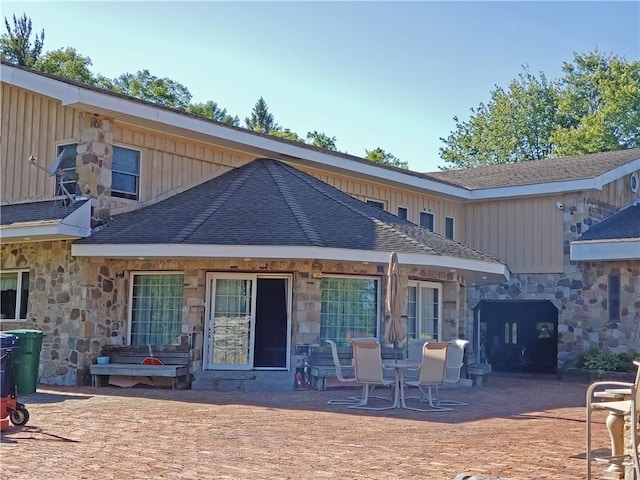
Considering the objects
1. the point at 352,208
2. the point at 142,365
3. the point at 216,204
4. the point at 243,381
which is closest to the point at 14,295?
the point at 142,365

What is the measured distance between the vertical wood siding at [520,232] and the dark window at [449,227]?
1.37 feet

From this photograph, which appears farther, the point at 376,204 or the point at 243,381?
the point at 376,204

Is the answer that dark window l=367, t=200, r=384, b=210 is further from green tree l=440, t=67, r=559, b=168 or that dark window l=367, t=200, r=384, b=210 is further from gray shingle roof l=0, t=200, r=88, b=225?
green tree l=440, t=67, r=559, b=168

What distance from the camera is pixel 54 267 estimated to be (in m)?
15.1

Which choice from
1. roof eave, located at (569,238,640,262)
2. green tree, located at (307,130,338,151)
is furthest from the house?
green tree, located at (307,130,338,151)

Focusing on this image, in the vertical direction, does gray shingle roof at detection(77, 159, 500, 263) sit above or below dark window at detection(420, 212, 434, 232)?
below

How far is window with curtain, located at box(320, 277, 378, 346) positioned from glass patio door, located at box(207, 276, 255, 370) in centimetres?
140

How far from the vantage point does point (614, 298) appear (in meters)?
18.9

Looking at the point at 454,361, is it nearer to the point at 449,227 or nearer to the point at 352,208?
the point at 352,208

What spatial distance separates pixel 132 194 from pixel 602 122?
29.1m

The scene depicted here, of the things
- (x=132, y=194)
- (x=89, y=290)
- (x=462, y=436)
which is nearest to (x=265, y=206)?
(x=132, y=194)

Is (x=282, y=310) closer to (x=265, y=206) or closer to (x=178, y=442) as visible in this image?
(x=265, y=206)

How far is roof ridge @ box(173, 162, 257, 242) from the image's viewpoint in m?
14.2

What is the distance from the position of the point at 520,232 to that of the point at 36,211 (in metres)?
12.3
